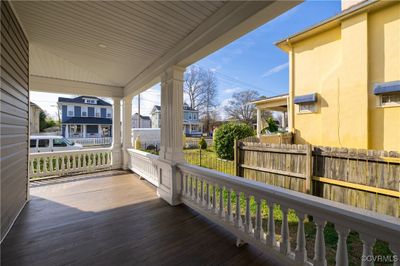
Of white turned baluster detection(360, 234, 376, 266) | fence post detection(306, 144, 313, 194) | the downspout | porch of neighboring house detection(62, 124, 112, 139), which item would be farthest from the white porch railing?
white turned baluster detection(360, 234, 376, 266)

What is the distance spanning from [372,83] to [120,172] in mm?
7074

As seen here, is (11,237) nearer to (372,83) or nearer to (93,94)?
(93,94)

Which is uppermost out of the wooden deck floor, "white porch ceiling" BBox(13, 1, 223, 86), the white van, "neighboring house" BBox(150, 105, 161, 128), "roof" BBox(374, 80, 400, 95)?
"neighboring house" BBox(150, 105, 161, 128)

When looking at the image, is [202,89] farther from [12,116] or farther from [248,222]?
[248,222]

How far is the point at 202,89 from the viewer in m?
20.1

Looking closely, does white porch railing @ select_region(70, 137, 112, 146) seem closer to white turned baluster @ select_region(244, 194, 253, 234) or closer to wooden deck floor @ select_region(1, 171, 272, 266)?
wooden deck floor @ select_region(1, 171, 272, 266)

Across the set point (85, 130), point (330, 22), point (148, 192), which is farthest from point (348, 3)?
point (85, 130)

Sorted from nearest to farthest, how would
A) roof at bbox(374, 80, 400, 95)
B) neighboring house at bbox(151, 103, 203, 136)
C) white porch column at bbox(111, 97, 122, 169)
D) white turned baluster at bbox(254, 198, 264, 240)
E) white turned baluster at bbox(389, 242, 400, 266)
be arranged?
white turned baluster at bbox(389, 242, 400, 266)
white turned baluster at bbox(254, 198, 264, 240)
roof at bbox(374, 80, 400, 95)
white porch column at bbox(111, 97, 122, 169)
neighboring house at bbox(151, 103, 203, 136)

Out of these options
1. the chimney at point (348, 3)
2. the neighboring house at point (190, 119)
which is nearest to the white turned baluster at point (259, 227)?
the chimney at point (348, 3)

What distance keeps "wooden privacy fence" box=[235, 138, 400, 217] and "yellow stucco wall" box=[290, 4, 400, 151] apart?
2.23m

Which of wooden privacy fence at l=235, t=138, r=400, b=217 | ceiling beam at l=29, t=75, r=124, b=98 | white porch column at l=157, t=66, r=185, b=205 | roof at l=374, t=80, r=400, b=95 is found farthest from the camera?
ceiling beam at l=29, t=75, r=124, b=98

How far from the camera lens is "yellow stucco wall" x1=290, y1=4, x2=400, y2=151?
14.0 ft

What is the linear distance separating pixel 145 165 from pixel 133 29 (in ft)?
10.2

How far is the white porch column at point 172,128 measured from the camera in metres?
3.11
